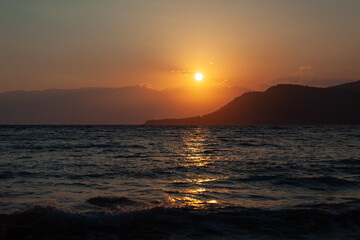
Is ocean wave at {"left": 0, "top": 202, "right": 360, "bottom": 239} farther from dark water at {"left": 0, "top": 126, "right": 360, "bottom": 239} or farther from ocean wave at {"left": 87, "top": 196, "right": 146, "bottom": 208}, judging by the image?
Result: ocean wave at {"left": 87, "top": 196, "right": 146, "bottom": 208}

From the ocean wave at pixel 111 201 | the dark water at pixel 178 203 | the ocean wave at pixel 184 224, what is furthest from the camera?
the ocean wave at pixel 111 201

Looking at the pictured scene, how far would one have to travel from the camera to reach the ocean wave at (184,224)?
760 centimetres

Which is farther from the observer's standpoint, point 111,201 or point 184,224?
point 111,201

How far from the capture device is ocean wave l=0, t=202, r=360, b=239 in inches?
299

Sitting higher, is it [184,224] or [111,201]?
[111,201]

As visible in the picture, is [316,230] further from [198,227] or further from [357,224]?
[198,227]

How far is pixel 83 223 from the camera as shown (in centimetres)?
815

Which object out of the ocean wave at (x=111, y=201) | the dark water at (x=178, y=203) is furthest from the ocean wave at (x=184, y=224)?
the ocean wave at (x=111, y=201)

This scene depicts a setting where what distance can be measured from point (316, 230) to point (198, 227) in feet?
9.94

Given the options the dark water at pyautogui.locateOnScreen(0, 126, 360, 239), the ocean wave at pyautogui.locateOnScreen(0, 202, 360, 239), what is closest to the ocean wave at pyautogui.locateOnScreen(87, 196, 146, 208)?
the dark water at pyautogui.locateOnScreen(0, 126, 360, 239)

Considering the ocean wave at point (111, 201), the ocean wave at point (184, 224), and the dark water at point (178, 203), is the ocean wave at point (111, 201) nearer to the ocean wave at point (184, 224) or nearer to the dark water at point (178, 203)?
the dark water at point (178, 203)

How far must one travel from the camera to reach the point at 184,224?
8.30 metres

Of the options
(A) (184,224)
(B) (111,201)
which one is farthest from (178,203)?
(B) (111,201)

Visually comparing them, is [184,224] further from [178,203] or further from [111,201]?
[111,201]
